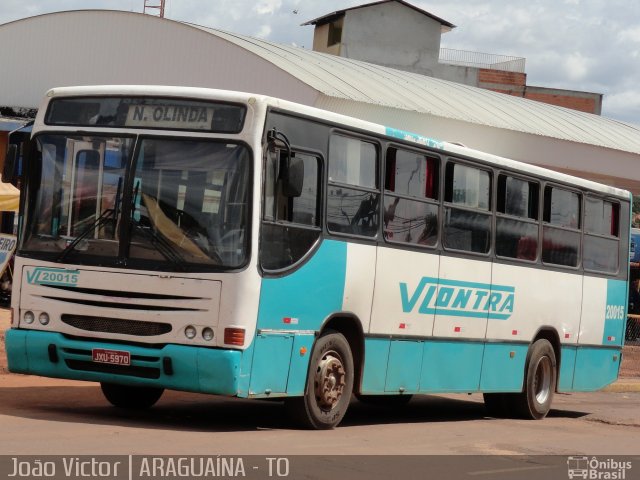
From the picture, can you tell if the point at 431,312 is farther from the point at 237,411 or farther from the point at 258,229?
the point at 258,229

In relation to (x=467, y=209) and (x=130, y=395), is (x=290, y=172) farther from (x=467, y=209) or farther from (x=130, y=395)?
(x=467, y=209)

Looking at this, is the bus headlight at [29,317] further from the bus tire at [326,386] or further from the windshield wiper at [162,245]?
the bus tire at [326,386]

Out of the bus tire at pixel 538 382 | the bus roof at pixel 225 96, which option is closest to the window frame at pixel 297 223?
the bus roof at pixel 225 96

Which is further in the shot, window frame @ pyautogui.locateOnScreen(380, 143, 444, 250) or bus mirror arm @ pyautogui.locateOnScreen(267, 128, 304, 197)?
window frame @ pyautogui.locateOnScreen(380, 143, 444, 250)

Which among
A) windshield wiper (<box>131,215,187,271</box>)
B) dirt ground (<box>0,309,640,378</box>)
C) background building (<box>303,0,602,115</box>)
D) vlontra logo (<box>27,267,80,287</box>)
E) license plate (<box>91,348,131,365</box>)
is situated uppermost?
background building (<box>303,0,602,115</box>)

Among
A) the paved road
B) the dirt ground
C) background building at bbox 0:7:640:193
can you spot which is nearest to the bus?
the paved road

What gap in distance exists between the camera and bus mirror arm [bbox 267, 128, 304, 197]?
11.4 metres

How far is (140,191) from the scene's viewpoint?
11.5m

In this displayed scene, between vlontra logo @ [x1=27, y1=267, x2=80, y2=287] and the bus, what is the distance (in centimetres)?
2

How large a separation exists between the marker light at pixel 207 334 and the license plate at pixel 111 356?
0.70m

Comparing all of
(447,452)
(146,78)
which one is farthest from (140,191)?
(146,78)

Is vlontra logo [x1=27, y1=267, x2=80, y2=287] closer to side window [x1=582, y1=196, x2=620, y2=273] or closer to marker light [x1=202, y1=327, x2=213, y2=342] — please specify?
marker light [x1=202, y1=327, x2=213, y2=342]

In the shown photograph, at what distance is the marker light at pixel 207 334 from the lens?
1113cm

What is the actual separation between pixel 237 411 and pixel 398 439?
2.50 meters
